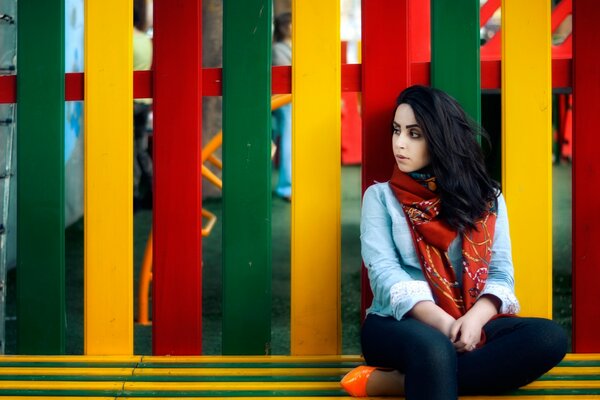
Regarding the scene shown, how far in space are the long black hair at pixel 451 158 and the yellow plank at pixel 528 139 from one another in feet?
0.62

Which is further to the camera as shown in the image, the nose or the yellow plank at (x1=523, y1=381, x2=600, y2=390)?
the nose

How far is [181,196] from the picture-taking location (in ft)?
9.65

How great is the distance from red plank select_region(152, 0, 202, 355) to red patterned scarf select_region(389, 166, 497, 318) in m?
0.64

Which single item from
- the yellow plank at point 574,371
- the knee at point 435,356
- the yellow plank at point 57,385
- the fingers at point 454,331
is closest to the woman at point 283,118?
the yellow plank at point 574,371

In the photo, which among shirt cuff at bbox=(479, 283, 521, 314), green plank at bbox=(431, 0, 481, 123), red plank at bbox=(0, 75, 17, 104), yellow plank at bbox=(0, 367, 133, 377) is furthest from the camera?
red plank at bbox=(0, 75, 17, 104)

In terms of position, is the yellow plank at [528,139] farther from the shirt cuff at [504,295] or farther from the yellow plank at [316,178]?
the yellow plank at [316,178]

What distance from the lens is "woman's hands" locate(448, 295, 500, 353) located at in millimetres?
2518

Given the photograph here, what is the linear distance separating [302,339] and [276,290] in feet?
7.60

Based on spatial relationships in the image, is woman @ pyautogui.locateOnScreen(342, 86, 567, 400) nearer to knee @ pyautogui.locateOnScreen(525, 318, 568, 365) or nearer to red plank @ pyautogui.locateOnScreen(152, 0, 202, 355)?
knee @ pyautogui.locateOnScreen(525, 318, 568, 365)

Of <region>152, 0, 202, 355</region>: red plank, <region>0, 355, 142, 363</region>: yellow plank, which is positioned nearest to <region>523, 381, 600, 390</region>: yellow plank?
<region>152, 0, 202, 355</region>: red plank

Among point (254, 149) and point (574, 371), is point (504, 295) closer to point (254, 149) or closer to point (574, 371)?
point (574, 371)

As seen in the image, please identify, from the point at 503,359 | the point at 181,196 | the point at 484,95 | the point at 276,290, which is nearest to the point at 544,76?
the point at 503,359

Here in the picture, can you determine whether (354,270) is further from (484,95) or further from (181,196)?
(181,196)

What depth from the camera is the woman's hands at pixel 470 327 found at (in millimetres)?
2518
